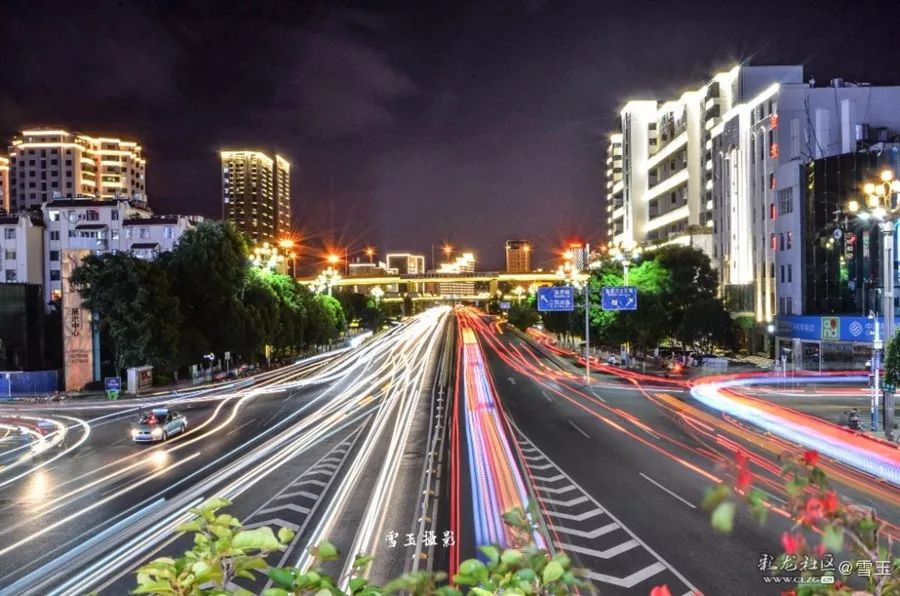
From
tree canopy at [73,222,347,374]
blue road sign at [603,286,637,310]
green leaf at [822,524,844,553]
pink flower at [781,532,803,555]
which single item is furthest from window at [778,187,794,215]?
green leaf at [822,524,844,553]

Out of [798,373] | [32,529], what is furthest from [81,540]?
[798,373]

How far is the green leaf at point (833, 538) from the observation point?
3.34 metres

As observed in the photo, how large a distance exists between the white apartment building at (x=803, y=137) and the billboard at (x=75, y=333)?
180 ft

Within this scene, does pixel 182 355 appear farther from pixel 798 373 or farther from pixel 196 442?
pixel 798 373

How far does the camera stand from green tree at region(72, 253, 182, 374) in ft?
161

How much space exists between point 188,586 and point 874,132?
69080 millimetres

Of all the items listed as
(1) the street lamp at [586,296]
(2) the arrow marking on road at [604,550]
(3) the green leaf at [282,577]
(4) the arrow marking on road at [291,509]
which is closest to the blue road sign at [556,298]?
(1) the street lamp at [586,296]

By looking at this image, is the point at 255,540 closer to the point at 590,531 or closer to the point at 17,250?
the point at 590,531

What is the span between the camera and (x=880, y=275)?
5053 cm

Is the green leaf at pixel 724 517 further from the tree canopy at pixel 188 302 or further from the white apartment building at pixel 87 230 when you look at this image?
the white apartment building at pixel 87 230

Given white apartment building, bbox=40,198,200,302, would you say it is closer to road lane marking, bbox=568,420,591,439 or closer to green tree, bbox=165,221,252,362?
green tree, bbox=165,221,252,362

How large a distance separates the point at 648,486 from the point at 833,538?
1840cm

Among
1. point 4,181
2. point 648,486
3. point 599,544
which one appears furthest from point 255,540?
point 4,181

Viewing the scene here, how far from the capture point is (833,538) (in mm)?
3436
